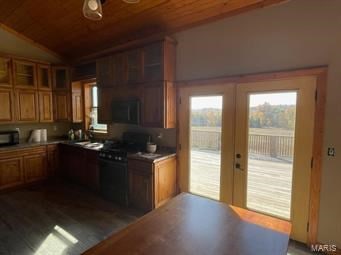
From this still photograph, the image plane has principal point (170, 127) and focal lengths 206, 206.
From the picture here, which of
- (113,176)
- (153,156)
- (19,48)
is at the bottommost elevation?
(113,176)

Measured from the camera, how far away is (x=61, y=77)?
195 inches

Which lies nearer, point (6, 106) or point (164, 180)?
point (164, 180)

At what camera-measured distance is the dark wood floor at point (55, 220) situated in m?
2.49

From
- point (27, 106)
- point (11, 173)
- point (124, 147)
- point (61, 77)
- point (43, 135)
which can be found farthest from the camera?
point (61, 77)

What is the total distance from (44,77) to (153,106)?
9.91ft

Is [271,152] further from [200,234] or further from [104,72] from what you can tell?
[104,72]

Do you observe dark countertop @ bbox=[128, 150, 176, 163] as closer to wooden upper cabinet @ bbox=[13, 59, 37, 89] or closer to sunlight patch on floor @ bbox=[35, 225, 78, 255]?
sunlight patch on floor @ bbox=[35, 225, 78, 255]

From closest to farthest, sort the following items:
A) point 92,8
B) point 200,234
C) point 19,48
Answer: point 200,234, point 92,8, point 19,48

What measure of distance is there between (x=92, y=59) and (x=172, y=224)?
4022 millimetres

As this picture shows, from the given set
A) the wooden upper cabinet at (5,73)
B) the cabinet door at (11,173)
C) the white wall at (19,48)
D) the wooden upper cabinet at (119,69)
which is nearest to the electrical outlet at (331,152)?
the wooden upper cabinet at (119,69)

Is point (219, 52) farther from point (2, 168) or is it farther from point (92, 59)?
point (2, 168)

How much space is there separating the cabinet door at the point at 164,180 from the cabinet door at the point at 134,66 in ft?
4.90

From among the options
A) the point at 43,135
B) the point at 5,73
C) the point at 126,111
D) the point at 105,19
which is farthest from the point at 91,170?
the point at 105,19

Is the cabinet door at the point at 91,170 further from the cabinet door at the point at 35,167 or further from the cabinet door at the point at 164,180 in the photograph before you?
the cabinet door at the point at 164,180
